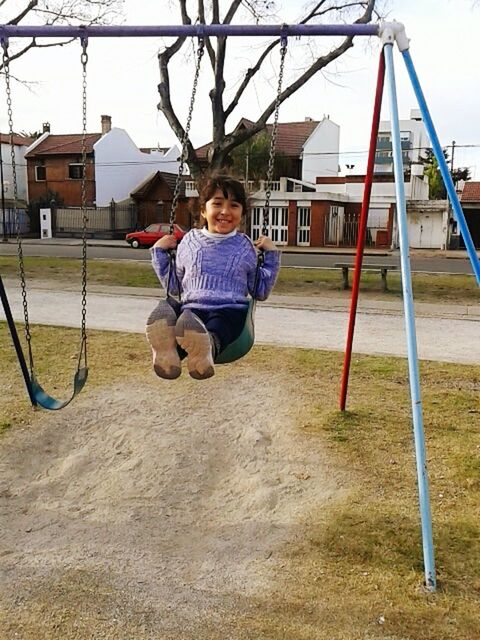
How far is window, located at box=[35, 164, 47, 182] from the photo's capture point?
3206 centimetres

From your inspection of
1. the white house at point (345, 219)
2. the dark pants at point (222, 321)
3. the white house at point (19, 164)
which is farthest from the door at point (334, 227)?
the dark pants at point (222, 321)

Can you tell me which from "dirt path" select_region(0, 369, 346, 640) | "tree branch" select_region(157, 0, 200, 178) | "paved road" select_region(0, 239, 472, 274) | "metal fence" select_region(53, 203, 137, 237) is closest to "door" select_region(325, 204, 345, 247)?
"paved road" select_region(0, 239, 472, 274)

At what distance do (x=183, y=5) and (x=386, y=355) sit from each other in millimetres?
7712

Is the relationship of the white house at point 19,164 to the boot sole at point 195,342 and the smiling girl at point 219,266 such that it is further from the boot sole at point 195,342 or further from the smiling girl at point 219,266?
the boot sole at point 195,342

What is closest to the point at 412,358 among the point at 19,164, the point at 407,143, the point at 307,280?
the point at 307,280

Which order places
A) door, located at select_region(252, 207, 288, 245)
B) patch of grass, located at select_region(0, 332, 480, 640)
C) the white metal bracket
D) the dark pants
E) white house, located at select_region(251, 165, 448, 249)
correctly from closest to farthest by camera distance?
patch of grass, located at select_region(0, 332, 480, 640) < the dark pants < the white metal bracket < white house, located at select_region(251, 165, 448, 249) < door, located at select_region(252, 207, 288, 245)

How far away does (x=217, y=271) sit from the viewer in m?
3.13

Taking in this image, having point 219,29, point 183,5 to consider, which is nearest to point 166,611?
point 219,29

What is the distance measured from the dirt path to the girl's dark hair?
154 cm

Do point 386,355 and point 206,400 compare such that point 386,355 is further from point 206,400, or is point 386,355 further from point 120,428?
point 120,428

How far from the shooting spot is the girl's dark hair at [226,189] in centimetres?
319

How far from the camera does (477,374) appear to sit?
5438 mm

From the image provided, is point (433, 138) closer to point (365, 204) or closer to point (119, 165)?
point (365, 204)

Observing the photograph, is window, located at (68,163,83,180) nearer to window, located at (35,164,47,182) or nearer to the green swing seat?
window, located at (35,164,47,182)
